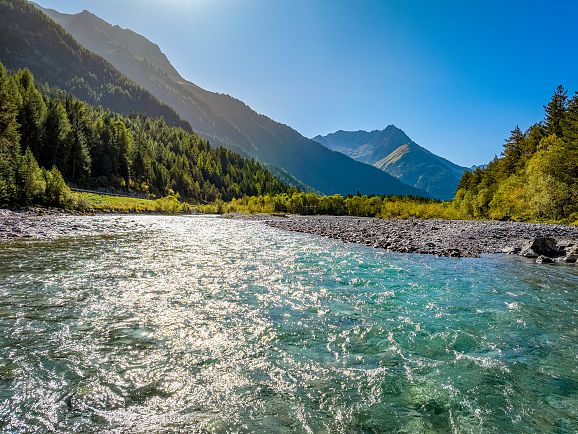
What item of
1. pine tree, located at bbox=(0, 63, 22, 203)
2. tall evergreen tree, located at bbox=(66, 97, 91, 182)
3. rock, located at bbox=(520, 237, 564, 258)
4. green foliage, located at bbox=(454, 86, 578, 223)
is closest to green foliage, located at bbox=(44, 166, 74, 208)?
pine tree, located at bbox=(0, 63, 22, 203)

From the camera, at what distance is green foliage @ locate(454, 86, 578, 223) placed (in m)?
55.0

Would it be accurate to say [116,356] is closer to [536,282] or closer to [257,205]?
[536,282]

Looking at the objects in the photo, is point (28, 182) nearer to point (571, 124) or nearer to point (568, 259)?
point (568, 259)

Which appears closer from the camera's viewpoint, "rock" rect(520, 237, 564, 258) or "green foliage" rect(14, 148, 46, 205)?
"rock" rect(520, 237, 564, 258)

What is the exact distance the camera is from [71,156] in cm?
10312

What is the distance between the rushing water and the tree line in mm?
45905

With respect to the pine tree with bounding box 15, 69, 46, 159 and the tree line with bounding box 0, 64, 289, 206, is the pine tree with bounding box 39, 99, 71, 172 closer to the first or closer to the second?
the tree line with bounding box 0, 64, 289, 206

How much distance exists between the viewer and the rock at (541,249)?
2688 centimetres

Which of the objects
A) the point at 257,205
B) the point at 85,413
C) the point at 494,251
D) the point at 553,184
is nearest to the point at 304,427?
the point at 85,413

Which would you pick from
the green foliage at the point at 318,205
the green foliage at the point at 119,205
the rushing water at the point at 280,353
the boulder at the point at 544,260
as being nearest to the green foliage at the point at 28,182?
the green foliage at the point at 119,205

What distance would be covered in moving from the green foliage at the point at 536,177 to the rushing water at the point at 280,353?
50228 mm

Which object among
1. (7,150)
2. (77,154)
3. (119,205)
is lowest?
(119,205)

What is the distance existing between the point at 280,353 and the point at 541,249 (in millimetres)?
28487

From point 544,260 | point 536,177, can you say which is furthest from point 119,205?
point 536,177
